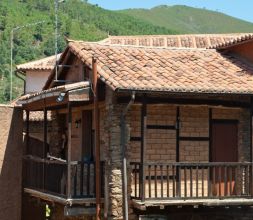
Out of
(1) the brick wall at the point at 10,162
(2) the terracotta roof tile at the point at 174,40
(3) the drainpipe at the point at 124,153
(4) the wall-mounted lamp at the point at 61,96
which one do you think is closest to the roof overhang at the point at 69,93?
(4) the wall-mounted lamp at the point at 61,96

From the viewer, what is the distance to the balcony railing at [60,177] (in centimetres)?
1609

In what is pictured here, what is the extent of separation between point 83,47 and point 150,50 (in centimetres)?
210

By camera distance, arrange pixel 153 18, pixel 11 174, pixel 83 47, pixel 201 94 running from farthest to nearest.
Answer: pixel 153 18, pixel 11 174, pixel 83 47, pixel 201 94

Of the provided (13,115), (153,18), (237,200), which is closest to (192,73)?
(237,200)

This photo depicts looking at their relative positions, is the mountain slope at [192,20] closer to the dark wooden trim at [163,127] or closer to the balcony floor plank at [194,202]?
the dark wooden trim at [163,127]

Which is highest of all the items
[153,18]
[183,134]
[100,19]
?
[153,18]

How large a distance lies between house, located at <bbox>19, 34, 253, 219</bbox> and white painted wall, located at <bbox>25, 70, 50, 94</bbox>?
9881 mm

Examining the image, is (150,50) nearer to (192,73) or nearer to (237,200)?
(192,73)

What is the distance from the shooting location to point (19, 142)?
2003 centimetres

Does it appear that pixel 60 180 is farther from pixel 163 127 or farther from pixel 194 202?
pixel 194 202

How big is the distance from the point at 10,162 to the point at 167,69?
20.1 ft

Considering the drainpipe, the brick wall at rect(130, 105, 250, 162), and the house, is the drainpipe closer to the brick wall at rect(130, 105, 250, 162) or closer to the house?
the house

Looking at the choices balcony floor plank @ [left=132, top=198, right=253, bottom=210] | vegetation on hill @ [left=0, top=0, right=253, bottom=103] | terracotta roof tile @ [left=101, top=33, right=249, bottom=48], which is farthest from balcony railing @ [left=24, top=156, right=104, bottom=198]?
vegetation on hill @ [left=0, top=0, right=253, bottom=103]

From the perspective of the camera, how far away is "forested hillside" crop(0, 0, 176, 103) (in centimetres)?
6353
